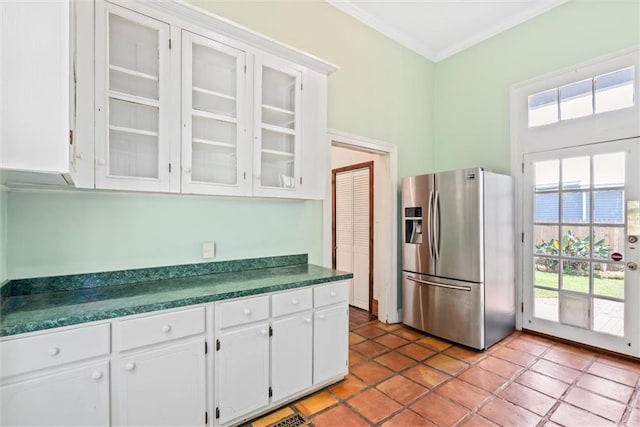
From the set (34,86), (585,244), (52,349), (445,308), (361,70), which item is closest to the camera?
(34,86)

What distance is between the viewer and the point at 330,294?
7.32ft

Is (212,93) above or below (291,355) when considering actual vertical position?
above

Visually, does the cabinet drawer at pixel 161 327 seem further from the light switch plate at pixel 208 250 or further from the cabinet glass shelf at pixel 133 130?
the cabinet glass shelf at pixel 133 130

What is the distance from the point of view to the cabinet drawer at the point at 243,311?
174 cm

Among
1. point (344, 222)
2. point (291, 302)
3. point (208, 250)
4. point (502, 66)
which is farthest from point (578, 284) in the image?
point (208, 250)

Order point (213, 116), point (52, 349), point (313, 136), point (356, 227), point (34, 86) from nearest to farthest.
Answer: point (34, 86) < point (52, 349) < point (213, 116) < point (313, 136) < point (356, 227)

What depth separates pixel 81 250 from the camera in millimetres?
1800

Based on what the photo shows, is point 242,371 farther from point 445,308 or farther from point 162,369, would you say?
point 445,308

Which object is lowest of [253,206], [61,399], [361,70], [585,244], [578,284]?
[61,399]

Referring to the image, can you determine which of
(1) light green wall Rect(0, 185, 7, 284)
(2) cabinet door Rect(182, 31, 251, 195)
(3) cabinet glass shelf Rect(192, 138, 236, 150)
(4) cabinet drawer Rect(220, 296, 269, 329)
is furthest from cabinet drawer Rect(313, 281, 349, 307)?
(1) light green wall Rect(0, 185, 7, 284)

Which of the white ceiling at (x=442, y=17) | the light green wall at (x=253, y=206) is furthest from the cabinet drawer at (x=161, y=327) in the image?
the white ceiling at (x=442, y=17)

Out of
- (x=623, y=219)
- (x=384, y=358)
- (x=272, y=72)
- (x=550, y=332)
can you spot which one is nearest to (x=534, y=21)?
(x=623, y=219)

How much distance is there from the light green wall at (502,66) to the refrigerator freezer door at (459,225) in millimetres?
921

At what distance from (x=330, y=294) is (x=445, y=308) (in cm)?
155
